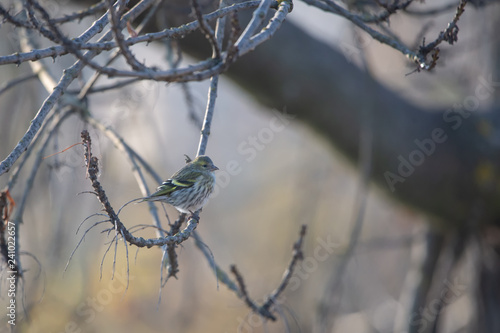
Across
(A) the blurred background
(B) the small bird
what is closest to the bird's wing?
(B) the small bird

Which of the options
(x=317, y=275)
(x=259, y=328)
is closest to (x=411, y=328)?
(x=317, y=275)

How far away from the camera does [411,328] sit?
5504 mm

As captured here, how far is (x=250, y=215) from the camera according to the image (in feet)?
32.8

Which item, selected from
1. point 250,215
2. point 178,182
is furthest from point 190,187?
point 250,215

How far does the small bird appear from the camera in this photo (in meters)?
3.60

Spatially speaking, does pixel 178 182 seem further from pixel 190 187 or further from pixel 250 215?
pixel 250 215

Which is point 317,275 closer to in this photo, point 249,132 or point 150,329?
point 150,329

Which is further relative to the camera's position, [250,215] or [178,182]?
[250,215]

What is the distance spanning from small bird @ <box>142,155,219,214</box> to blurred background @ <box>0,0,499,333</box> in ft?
1.18

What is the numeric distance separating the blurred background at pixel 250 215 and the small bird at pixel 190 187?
1.18 ft

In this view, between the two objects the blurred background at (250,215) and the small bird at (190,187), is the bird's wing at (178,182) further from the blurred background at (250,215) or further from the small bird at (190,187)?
the blurred background at (250,215)

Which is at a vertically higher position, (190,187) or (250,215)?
(250,215)

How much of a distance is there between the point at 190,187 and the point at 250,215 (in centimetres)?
610

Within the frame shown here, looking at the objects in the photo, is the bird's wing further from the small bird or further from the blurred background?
the blurred background
